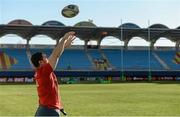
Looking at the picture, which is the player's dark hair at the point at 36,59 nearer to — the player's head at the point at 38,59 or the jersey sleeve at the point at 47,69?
the player's head at the point at 38,59

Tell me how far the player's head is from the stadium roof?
63.4m

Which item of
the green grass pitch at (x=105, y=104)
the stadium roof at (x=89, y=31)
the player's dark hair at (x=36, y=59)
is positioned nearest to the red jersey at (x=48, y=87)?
the player's dark hair at (x=36, y=59)

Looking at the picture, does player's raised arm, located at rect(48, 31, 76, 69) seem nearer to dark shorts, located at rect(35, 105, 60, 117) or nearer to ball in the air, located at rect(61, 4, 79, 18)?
dark shorts, located at rect(35, 105, 60, 117)

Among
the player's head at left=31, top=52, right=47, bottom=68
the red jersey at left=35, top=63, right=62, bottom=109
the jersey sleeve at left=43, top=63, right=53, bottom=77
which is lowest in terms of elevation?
the red jersey at left=35, top=63, right=62, bottom=109

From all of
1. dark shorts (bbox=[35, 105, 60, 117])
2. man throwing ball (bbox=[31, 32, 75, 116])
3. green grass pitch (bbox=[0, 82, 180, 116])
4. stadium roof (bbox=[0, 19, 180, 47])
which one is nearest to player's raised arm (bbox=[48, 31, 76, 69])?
man throwing ball (bbox=[31, 32, 75, 116])

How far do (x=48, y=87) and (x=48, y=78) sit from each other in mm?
159

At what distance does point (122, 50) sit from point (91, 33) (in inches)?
316

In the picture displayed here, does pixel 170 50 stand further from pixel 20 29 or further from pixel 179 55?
pixel 20 29

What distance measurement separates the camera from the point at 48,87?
8453 mm

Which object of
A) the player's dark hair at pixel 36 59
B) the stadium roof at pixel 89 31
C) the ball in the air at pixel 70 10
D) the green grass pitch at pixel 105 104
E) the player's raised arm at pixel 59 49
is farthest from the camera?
the stadium roof at pixel 89 31

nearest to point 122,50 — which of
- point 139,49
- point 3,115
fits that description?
point 139,49

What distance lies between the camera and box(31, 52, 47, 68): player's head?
8.44 metres

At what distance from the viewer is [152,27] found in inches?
3150

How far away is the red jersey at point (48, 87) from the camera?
8398 mm
